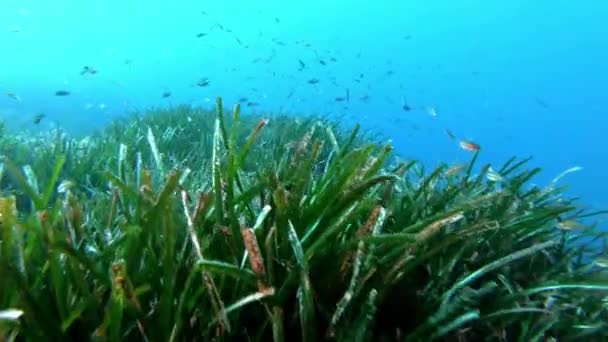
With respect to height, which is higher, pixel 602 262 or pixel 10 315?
pixel 602 262

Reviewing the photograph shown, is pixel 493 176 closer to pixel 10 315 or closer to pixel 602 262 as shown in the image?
pixel 602 262

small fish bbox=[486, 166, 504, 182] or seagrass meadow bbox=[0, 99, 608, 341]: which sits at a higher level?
small fish bbox=[486, 166, 504, 182]

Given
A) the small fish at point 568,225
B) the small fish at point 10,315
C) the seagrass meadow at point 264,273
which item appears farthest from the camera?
the small fish at point 568,225

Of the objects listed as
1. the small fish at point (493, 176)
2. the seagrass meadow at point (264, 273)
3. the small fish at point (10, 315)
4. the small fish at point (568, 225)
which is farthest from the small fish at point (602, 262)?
the small fish at point (10, 315)

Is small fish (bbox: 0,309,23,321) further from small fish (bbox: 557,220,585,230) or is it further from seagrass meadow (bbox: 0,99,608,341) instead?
small fish (bbox: 557,220,585,230)

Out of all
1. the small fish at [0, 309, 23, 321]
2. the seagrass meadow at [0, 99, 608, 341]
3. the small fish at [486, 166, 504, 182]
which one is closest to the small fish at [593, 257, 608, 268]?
the seagrass meadow at [0, 99, 608, 341]

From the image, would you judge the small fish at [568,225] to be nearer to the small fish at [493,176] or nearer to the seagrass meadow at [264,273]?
the small fish at [493,176]

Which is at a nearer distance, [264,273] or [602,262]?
[264,273]

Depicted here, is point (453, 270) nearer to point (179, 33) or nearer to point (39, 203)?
point (39, 203)

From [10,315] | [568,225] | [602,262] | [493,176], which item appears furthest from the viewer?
[493,176]

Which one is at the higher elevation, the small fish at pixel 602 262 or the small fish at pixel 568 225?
the small fish at pixel 568 225

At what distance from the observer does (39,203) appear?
2.17 meters

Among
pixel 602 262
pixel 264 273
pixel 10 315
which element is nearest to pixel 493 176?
pixel 602 262

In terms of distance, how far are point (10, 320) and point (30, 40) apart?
371ft
